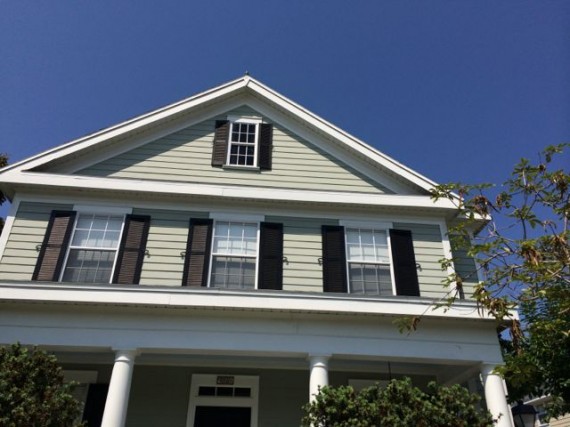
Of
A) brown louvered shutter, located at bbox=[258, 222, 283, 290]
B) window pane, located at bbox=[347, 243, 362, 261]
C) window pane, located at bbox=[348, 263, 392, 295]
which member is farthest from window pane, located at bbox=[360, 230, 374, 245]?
brown louvered shutter, located at bbox=[258, 222, 283, 290]

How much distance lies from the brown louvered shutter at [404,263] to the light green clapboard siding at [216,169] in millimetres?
1373

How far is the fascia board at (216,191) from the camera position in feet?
32.7

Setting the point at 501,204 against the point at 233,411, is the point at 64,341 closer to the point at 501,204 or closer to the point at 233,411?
the point at 233,411

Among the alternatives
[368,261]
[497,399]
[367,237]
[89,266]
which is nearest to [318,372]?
[368,261]

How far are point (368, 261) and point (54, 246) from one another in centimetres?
647

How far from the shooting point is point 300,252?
10000mm

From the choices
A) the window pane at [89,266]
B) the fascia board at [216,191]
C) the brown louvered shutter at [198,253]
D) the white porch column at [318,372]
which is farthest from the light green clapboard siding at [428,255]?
the window pane at [89,266]

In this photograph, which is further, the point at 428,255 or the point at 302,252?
the point at 428,255

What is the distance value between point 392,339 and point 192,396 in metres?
4.33

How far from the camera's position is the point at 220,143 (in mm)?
11516

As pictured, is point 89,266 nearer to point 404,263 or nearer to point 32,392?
point 32,392

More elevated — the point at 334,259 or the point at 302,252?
the point at 302,252

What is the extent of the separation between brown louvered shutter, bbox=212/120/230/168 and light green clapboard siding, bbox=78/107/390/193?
0.13m

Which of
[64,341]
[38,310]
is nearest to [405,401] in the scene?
[64,341]
